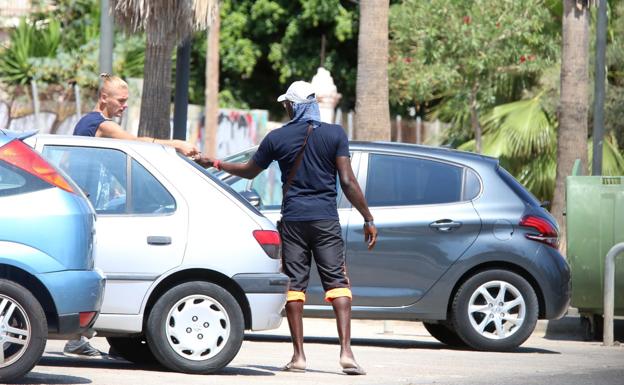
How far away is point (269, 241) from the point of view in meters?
8.43

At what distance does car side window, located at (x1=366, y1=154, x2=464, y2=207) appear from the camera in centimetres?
1094

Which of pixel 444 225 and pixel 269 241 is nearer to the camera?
pixel 269 241

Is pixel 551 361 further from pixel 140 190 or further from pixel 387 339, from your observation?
pixel 140 190

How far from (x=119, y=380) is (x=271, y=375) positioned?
3.55 feet

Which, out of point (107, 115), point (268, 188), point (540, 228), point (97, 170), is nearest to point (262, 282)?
point (97, 170)

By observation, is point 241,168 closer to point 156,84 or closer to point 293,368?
point 293,368

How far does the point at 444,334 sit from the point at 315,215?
352cm

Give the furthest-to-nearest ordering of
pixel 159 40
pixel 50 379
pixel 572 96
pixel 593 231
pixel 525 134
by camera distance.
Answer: pixel 525 134 → pixel 572 96 → pixel 159 40 → pixel 593 231 → pixel 50 379

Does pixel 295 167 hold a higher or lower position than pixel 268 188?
higher

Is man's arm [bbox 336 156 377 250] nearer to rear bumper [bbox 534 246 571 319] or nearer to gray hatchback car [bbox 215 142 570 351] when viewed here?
gray hatchback car [bbox 215 142 570 351]

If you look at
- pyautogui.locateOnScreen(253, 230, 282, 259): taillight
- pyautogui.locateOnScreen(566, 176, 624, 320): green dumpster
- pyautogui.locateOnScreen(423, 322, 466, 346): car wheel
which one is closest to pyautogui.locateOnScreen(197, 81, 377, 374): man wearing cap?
pyautogui.locateOnScreen(253, 230, 282, 259): taillight

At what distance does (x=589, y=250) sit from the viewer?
40.7 feet

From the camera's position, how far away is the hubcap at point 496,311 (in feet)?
35.8

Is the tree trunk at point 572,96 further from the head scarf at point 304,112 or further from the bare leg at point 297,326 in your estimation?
the bare leg at point 297,326
